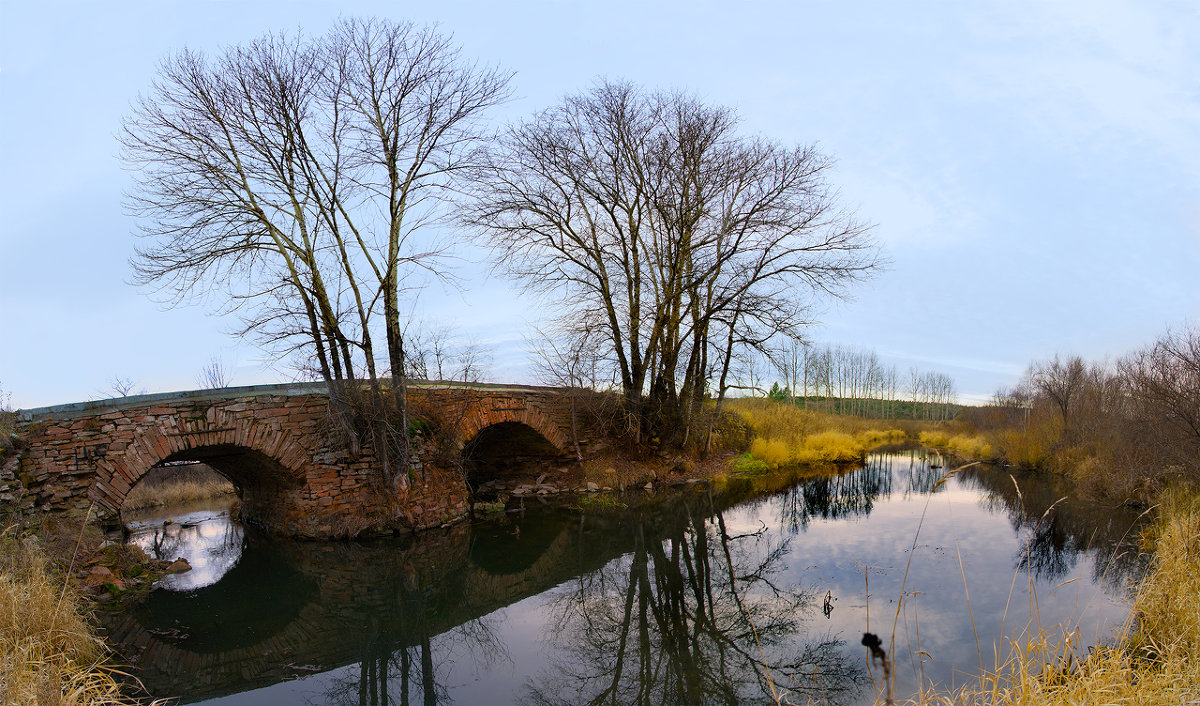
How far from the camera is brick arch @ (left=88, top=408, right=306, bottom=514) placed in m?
9.04

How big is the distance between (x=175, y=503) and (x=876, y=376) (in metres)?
52.3

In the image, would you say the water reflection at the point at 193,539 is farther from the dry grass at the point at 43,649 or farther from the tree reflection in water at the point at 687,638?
the tree reflection in water at the point at 687,638

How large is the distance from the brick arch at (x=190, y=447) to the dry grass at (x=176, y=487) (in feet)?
23.3

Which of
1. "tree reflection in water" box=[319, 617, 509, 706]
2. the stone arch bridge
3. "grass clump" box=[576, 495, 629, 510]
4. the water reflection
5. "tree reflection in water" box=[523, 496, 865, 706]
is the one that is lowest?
the water reflection

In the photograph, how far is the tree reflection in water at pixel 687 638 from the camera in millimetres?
5371

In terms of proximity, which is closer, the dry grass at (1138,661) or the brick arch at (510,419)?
the dry grass at (1138,661)

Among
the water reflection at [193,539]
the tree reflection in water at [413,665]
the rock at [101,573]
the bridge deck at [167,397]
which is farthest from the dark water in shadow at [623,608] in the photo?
the bridge deck at [167,397]

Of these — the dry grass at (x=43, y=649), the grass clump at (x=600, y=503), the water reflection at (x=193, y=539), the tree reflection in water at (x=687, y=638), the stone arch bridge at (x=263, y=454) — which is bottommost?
the water reflection at (x=193, y=539)

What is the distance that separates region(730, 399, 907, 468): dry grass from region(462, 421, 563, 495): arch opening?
820 cm

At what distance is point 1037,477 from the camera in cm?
Answer: 1836

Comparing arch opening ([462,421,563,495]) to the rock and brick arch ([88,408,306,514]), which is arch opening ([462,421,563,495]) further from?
the rock

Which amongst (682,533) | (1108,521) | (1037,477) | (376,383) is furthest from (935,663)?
(1037,477)

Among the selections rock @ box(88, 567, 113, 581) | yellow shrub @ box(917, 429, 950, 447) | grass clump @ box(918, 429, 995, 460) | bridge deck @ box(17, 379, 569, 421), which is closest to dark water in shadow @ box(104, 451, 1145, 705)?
rock @ box(88, 567, 113, 581)

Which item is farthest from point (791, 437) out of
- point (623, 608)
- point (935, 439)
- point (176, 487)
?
point (176, 487)
